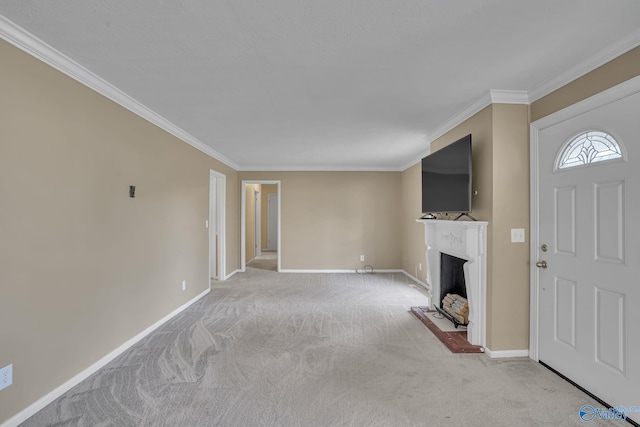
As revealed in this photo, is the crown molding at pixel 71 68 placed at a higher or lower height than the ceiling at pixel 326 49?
lower

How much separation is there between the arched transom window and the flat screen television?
0.69 metres

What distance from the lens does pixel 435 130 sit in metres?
3.56

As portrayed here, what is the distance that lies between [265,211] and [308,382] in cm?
826

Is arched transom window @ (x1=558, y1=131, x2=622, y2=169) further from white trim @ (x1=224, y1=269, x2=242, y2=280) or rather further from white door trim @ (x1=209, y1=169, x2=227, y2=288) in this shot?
white trim @ (x1=224, y1=269, x2=242, y2=280)

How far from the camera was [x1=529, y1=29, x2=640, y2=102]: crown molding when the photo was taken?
1.72 m

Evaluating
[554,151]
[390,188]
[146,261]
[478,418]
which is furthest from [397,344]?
[390,188]

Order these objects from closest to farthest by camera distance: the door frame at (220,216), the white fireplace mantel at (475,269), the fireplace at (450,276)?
the white fireplace mantel at (475,269) < the fireplace at (450,276) < the door frame at (220,216)

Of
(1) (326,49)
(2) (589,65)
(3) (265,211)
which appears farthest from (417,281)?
(3) (265,211)

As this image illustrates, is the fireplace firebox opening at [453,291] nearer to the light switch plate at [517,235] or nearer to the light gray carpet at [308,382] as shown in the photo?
the light gray carpet at [308,382]

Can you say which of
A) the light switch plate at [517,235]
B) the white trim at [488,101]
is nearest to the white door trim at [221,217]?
the white trim at [488,101]

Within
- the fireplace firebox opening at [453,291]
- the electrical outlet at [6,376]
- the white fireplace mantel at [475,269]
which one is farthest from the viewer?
the fireplace firebox opening at [453,291]

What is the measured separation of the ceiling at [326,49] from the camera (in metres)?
1.49

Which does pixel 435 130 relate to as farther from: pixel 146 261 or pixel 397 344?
pixel 146 261

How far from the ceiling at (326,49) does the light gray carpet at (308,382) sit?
2.33 meters
